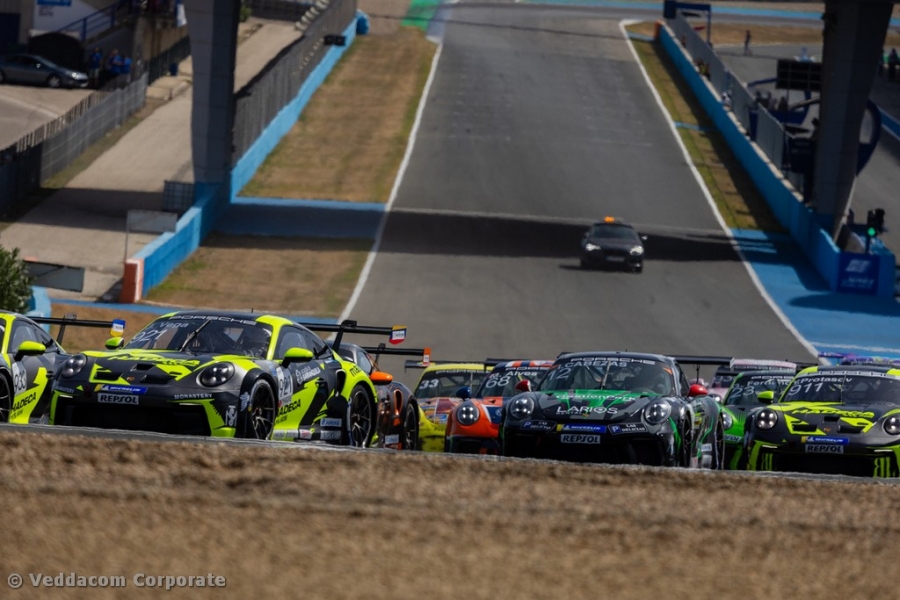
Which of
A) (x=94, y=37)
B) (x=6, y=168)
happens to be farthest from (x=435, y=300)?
(x=94, y=37)

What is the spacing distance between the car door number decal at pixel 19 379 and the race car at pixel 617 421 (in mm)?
4419

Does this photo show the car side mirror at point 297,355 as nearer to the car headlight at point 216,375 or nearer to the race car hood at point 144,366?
the race car hood at point 144,366

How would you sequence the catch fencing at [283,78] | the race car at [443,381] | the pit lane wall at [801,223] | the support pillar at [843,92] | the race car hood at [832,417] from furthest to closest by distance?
the catch fencing at [283,78]
the support pillar at [843,92]
the pit lane wall at [801,223]
the race car at [443,381]
the race car hood at [832,417]

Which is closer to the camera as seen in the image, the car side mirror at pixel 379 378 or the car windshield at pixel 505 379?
the car side mirror at pixel 379 378

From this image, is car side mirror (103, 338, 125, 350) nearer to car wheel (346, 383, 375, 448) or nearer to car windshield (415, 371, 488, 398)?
car wheel (346, 383, 375, 448)

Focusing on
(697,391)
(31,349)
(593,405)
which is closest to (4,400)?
(31,349)

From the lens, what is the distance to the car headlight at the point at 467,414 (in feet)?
49.8

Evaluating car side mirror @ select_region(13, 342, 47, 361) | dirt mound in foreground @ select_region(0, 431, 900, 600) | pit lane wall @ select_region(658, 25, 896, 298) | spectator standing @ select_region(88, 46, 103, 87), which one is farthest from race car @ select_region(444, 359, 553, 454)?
spectator standing @ select_region(88, 46, 103, 87)

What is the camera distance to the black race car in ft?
133

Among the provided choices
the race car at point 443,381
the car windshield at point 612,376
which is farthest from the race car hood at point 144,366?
the race car at point 443,381

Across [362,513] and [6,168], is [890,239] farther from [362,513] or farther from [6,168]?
[362,513]

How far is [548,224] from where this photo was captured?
152ft

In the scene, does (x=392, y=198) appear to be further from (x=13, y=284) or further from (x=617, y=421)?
(x=617, y=421)

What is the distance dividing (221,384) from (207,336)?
140cm
